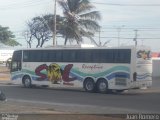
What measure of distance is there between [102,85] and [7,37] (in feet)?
246

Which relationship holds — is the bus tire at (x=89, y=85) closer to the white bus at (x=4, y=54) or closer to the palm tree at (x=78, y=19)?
the palm tree at (x=78, y=19)

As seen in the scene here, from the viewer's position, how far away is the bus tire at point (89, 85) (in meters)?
29.9

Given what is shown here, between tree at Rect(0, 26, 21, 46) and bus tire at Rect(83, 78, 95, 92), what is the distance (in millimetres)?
72387

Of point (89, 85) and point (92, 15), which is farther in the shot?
point (92, 15)

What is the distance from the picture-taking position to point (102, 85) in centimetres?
2962

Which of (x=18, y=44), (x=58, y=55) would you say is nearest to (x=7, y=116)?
(x=58, y=55)

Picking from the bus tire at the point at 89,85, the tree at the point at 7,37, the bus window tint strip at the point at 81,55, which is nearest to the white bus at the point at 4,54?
the tree at the point at 7,37

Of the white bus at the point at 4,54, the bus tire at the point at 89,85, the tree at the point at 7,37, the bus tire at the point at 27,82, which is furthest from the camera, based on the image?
the tree at the point at 7,37

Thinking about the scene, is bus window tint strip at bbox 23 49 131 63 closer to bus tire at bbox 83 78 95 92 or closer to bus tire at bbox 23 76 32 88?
bus tire at bbox 83 78 95 92

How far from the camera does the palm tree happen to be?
5609 cm

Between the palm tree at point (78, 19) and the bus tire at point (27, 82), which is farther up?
the palm tree at point (78, 19)

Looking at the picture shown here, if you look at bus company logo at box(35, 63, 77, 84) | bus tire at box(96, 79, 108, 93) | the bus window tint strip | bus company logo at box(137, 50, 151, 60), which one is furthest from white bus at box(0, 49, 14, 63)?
bus company logo at box(137, 50, 151, 60)

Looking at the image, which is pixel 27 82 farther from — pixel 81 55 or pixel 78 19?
pixel 78 19

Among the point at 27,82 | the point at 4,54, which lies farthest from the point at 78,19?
the point at 4,54
